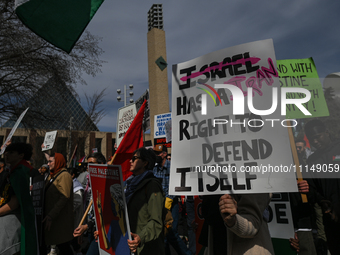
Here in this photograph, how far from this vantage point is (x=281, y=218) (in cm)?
310

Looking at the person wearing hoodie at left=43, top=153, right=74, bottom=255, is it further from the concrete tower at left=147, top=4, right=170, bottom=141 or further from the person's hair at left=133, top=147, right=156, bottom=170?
the concrete tower at left=147, top=4, right=170, bottom=141

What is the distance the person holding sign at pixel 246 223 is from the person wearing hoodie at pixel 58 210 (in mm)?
2723

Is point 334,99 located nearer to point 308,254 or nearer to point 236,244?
point 308,254

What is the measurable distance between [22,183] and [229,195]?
2.52 meters

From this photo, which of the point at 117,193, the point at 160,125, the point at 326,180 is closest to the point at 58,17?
the point at 117,193

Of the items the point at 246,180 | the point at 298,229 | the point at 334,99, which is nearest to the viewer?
the point at 246,180

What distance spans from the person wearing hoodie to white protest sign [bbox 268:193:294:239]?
9.12 ft

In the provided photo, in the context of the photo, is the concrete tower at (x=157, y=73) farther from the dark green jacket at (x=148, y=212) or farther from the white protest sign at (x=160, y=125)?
the dark green jacket at (x=148, y=212)

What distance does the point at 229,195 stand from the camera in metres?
1.78

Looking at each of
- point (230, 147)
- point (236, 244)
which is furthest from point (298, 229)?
point (230, 147)

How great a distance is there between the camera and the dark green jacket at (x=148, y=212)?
2455 millimetres

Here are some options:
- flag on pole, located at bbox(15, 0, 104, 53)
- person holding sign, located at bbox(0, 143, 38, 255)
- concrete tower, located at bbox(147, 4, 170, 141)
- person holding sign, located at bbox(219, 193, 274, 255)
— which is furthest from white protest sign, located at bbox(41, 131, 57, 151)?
concrete tower, located at bbox(147, 4, 170, 141)

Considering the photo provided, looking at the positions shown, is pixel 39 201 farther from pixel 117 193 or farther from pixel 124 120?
pixel 124 120

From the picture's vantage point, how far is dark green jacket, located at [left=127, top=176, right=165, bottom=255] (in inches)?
96.7
